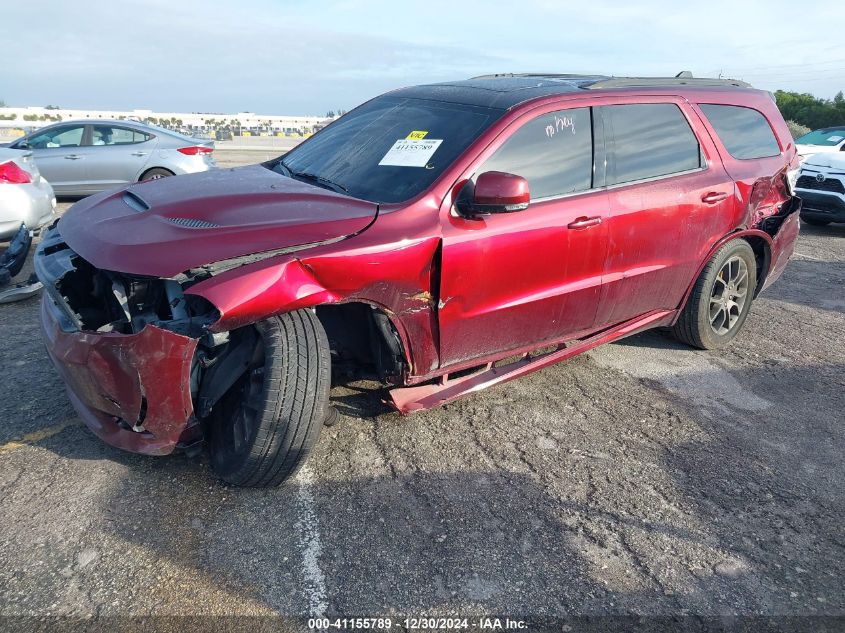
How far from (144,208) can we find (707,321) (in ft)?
12.1

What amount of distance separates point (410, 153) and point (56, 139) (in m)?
8.66

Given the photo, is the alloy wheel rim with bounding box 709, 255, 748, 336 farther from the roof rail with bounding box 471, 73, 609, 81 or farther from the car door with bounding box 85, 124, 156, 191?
the car door with bounding box 85, 124, 156, 191

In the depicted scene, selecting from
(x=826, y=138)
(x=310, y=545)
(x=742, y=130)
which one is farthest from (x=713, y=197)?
(x=826, y=138)

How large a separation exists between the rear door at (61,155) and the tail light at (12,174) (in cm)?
362

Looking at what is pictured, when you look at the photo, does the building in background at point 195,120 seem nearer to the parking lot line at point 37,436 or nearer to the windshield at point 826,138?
the windshield at point 826,138

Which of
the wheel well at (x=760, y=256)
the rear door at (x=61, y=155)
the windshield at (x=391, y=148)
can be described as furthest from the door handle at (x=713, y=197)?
the rear door at (x=61, y=155)

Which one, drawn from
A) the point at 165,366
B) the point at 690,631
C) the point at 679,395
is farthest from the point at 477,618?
the point at 679,395

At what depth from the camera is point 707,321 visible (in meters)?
4.41

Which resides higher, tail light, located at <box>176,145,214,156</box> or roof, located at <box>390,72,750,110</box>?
roof, located at <box>390,72,750,110</box>

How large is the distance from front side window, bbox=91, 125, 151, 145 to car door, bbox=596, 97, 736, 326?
27.5 feet

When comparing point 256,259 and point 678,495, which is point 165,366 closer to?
point 256,259

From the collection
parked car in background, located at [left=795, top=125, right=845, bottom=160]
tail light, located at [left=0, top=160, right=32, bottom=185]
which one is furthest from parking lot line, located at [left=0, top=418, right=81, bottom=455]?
parked car in background, located at [left=795, top=125, right=845, bottom=160]

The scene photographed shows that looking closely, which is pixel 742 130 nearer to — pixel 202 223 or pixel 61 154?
pixel 202 223

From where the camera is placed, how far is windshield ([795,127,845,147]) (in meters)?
11.8
